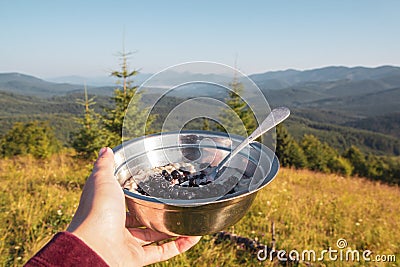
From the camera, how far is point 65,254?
37.9 inches

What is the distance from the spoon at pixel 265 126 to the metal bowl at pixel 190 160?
66 mm

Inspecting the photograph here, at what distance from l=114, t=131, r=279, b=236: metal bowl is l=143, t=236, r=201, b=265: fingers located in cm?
58

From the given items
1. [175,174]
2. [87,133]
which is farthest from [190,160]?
[87,133]

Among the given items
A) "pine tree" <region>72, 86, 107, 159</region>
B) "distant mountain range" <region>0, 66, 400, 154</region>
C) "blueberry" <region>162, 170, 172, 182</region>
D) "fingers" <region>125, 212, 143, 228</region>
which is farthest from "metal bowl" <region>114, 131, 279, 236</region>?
"pine tree" <region>72, 86, 107, 159</region>

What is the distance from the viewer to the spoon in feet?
4.22

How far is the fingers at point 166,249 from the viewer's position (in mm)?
1721

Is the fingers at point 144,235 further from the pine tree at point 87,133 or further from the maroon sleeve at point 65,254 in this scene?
the pine tree at point 87,133

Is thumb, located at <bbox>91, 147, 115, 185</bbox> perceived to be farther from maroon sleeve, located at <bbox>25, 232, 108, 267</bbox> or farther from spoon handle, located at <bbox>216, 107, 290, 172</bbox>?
spoon handle, located at <bbox>216, 107, 290, 172</bbox>

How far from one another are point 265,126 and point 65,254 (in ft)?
3.06

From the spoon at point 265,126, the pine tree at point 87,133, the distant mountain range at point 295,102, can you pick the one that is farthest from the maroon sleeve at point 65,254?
the pine tree at point 87,133

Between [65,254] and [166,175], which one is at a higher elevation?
[166,175]

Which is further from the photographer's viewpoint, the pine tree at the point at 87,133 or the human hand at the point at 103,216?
the pine tree at the point at 87,133

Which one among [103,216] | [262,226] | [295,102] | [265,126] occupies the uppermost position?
[265,126]

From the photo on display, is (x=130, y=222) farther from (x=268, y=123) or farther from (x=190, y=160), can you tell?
(x=268, y=123)
